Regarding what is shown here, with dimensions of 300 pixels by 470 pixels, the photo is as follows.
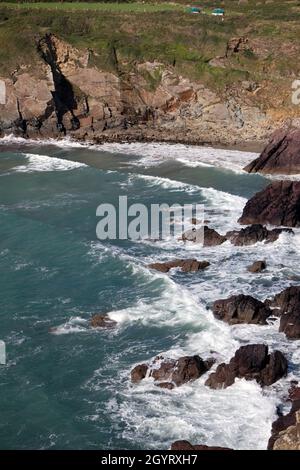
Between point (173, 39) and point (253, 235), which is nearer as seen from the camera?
point (253, 235)

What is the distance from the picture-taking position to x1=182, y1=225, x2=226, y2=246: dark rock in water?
1515 inches

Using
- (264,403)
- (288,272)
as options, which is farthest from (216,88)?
(264,403)

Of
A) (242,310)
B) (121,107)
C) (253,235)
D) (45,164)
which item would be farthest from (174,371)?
(121,107)

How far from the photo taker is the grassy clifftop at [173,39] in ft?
219

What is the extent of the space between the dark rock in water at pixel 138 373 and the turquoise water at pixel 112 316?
310 millimetres

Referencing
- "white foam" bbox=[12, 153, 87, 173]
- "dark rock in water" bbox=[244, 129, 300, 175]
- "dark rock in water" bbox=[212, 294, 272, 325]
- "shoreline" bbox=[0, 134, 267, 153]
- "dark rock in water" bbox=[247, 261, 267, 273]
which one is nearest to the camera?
"dark rock in water" bbox=[212, 294, 272, 325]

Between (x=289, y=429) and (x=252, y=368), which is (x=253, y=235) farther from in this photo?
(x=289, y=429)

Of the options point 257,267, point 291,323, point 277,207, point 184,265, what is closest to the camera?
point 291,323

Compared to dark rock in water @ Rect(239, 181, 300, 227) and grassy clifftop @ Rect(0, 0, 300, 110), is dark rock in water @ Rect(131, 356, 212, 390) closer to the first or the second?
dark rock in water @ Rect(239, 181, 300, 227)

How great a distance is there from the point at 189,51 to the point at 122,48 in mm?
7234

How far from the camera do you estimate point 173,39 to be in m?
71.4

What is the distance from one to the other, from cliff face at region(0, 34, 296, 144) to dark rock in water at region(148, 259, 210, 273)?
2877 cm

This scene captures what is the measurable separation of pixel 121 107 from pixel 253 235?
3155cm

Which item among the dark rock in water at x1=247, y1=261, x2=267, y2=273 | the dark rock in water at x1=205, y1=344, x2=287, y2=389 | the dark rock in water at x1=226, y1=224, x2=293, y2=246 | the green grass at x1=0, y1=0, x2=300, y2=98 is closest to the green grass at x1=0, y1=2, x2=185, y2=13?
the green grass at x1=0, y1=0, x2=300, y2=98
